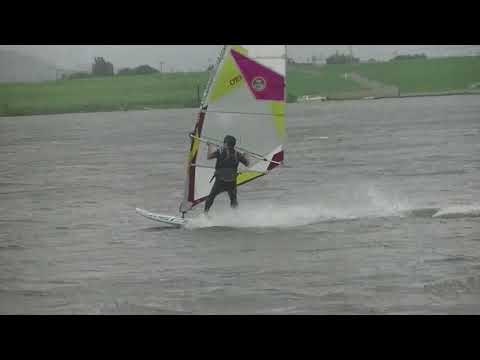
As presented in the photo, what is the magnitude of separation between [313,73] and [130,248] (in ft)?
105

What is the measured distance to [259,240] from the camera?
1556 cm

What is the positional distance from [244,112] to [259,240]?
2.24 m

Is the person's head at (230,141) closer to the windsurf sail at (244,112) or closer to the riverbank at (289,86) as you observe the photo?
the windsurf sail at (244,112)

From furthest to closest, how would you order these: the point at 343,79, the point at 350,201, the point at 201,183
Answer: the point at 343,79, the point at 350,201, the point at 201,183

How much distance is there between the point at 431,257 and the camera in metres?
13.8

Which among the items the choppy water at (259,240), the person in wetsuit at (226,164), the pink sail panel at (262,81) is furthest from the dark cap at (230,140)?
the choppy water at (259,240)

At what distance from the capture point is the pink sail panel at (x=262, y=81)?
1575 centimetres

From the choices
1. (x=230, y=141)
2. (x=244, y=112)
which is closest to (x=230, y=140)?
(x=230, y=141)

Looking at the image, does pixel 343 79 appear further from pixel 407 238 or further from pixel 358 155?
pixel 407 238

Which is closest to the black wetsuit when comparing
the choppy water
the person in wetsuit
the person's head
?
the person in wetsuit

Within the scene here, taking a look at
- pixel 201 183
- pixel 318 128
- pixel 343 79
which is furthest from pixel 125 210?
pixel 343 79

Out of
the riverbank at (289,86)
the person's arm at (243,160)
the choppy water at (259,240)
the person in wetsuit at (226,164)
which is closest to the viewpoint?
the choppy water at (259,240)

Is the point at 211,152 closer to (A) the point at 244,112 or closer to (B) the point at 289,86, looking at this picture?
(A) the point at 244,112

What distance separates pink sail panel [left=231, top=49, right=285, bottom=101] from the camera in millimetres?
15750
